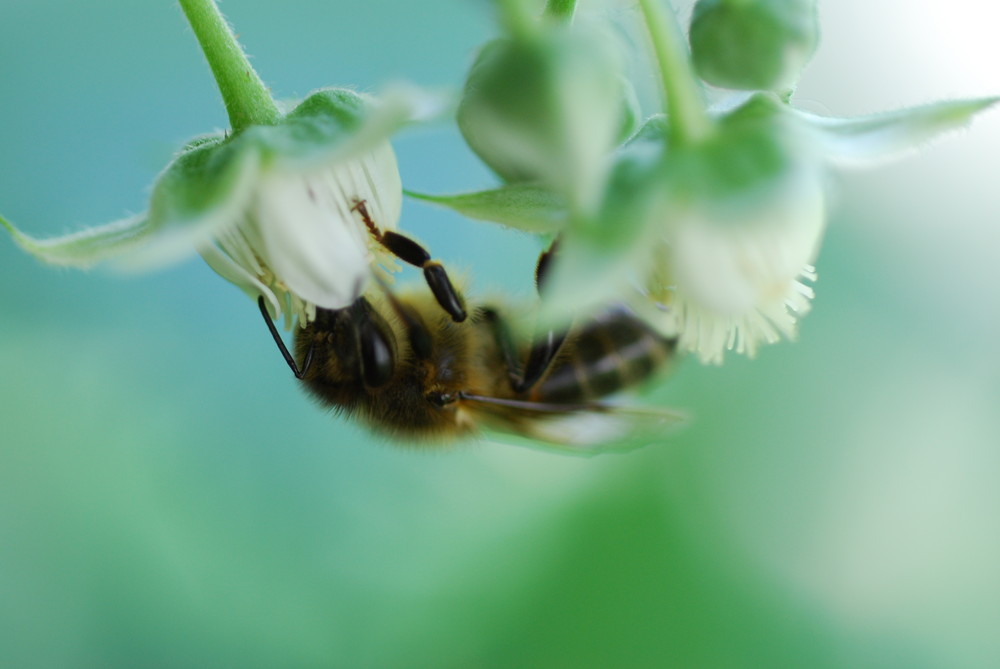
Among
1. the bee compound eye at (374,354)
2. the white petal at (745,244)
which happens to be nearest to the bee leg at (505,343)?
the bee compound eye at (374,354)

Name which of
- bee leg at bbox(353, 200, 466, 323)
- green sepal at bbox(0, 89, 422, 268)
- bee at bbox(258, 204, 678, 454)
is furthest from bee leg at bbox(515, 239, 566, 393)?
green sepal at bbox(0, 89, 422, 268)

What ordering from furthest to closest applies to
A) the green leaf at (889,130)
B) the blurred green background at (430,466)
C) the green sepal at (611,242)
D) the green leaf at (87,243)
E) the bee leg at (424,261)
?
1. the blurred green background at (430,466)
2. the bee leg at (424,261)
3. the green leaf at (87,243)
4. the green leaf at (889,130)
5. the green sepal at (611,242)

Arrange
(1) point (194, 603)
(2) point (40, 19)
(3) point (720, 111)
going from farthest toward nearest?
(1) point (194, 603)
(2) point (40, 19)
(3) point (720, 111)

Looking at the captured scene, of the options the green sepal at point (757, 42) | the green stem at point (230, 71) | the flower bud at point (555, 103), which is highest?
the green stem at point (230, 71)

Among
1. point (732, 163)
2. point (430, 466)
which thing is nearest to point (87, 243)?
point (732, 163)

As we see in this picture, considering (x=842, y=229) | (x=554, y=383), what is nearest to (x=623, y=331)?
(x=554, y=383)

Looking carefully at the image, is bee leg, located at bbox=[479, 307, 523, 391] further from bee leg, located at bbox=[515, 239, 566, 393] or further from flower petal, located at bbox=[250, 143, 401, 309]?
flower petal, located at bbox=[250, 143, 401, 309]

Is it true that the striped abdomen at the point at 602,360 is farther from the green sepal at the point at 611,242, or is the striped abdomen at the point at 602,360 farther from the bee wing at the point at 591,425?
the green sepal at the point at 611,242

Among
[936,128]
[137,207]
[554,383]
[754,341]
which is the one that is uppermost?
[137,207]

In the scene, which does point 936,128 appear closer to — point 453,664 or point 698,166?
point 698,166
